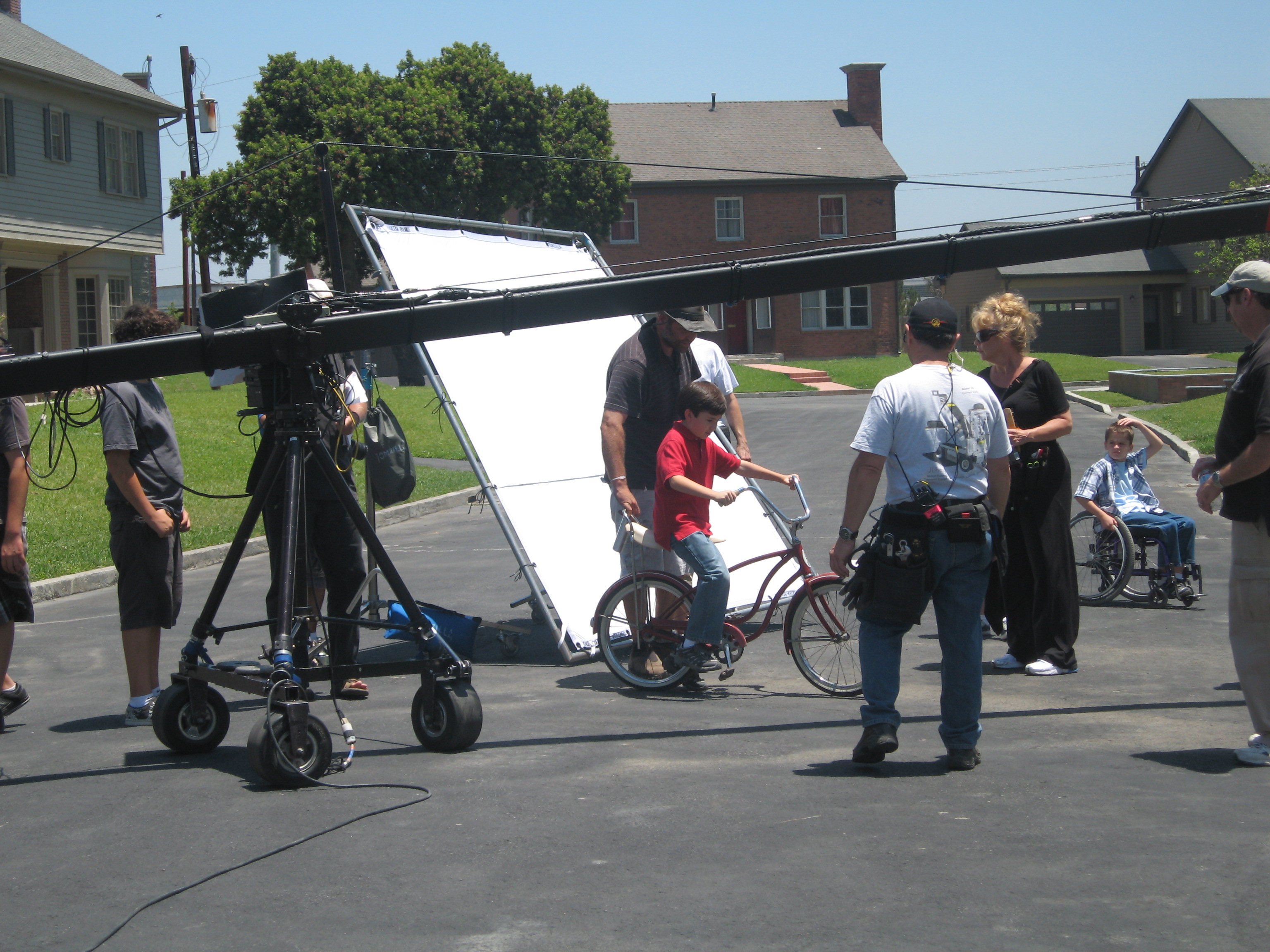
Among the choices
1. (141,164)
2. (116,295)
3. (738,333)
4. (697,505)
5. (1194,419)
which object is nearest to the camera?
(697,505)

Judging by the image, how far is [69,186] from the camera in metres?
29.2

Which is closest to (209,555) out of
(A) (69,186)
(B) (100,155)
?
(A) (69,186)

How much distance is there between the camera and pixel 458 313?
5.89 metres

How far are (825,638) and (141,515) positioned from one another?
141 inches

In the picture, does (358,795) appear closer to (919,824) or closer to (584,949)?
(584,949)

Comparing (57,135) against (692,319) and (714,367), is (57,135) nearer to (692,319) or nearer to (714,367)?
(714,367)

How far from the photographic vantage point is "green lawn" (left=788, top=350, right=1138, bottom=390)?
37.6 m

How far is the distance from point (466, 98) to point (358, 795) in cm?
3596

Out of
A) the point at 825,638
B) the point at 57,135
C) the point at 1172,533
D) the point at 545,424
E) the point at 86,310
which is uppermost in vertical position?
the point at 57,135

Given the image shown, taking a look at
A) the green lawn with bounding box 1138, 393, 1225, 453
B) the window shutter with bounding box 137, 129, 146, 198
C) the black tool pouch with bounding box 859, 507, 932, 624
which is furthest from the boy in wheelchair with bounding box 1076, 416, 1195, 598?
the window shutter with bounding box 137, 129, 146, 198

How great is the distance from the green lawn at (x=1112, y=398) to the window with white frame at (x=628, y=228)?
2017 centimetres

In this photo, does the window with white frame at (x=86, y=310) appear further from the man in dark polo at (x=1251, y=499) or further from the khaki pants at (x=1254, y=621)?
the khaki pants at (x=1254, y=621)

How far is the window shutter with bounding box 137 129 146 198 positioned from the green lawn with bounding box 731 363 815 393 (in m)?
16.1

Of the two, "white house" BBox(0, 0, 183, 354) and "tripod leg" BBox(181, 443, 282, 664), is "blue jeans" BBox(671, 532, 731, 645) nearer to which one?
"tripod leg" BBox(181, 443, 282, 664)
